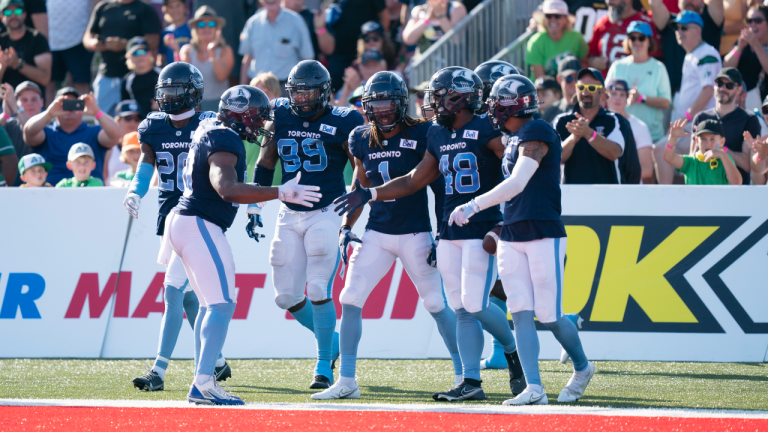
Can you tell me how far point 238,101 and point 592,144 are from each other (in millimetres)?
3229

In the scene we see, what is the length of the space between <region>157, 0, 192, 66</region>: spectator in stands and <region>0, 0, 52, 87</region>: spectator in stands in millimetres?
1400

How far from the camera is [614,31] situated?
977 centimetres

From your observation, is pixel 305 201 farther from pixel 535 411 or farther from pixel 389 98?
pixel 535 411

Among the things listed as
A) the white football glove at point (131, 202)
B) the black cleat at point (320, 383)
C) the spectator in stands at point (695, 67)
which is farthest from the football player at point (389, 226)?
the spectator in stands at point (695, 67)

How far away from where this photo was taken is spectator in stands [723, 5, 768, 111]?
29.5ft

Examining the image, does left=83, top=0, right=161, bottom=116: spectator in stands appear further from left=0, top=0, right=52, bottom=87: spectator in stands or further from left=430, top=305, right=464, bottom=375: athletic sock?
left=430, top=305, right=464, bottom=375: athletic sock

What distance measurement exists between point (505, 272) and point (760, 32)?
5.53 metres

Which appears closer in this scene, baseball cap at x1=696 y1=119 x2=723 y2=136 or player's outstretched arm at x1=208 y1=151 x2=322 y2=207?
player's outstretched arm at x1=208 y1=151 x2=322 y2=207

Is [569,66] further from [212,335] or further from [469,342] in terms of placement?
[212,335]

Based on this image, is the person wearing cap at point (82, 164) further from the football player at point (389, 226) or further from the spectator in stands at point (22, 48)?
the football player at point (389, 226)

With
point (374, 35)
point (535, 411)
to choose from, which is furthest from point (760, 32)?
point (535, 411)

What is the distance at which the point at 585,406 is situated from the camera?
A: 4.85m

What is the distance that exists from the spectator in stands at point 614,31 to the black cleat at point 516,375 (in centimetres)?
521

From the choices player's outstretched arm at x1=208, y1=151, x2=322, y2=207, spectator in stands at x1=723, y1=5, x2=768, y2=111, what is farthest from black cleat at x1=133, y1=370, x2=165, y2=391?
spectator in stands at x1=723, y1=5, x2=768, y2=111
